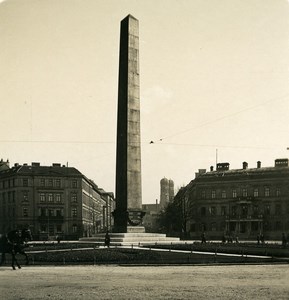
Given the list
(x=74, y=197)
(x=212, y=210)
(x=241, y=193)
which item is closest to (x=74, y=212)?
(x=74, y=197)

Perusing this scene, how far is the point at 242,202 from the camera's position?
74500mm

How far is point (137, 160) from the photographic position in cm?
2905

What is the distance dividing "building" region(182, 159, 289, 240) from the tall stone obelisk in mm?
43835

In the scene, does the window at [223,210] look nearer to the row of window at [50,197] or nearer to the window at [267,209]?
the window at [267,209]

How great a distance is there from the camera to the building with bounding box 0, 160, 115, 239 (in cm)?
7469

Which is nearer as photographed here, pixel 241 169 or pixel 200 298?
pixel 200 298

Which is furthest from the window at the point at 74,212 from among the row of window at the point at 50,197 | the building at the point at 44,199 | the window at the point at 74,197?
the row of window at the point at 50,197

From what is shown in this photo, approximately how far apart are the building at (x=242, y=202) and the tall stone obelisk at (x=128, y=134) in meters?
43.8

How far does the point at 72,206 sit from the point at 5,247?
212ft

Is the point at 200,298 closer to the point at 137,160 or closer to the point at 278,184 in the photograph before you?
the point at 137,160

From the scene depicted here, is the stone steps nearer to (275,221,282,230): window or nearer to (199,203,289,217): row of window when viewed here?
(275,221,282,230): window

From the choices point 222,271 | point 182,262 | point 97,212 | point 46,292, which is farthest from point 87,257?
point 97,212

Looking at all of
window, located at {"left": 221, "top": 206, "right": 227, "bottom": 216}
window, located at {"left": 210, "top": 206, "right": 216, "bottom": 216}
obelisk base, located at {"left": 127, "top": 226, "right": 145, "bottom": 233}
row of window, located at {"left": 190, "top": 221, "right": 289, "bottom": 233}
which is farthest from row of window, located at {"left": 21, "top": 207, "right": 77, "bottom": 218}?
obelisk base, located at {"left": 127, "top": 226, "right": 145, "bottom": 233}

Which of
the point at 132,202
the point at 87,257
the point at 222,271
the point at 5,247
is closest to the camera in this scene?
the point at 222,271
